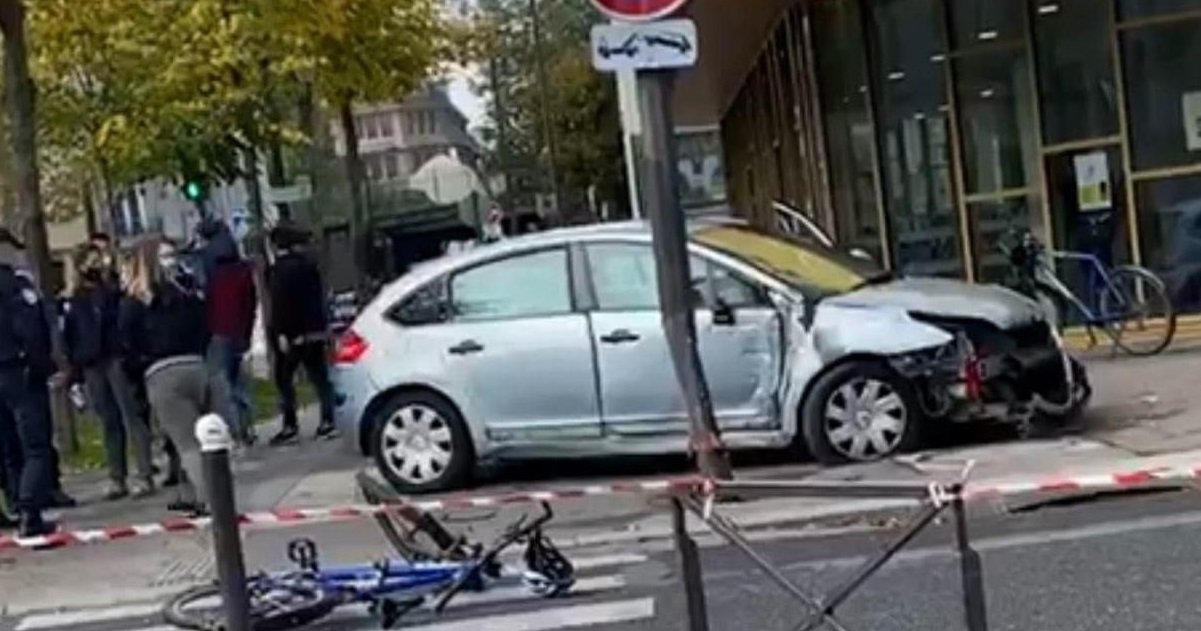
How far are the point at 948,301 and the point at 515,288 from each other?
8.73ft

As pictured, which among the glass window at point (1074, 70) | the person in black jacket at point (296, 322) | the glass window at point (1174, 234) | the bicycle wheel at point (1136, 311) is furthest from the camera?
the glass window at point (1074, 70)

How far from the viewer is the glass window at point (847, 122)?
65.8 ft

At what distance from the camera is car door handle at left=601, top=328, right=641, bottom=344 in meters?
11.8

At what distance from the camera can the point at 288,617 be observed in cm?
793

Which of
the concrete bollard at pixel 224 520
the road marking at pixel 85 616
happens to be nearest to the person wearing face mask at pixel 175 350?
the road marking at pixel 85 616

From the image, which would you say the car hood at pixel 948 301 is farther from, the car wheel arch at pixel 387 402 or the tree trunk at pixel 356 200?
the tree trunk at pixel 356 200

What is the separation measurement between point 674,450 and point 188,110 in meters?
16.1

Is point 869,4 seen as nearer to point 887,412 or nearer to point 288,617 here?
point 887,412

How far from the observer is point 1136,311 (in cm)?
1544

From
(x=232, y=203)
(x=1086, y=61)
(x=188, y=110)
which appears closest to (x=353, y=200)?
(x=232, y=203)

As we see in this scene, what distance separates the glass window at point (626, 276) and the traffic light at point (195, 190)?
15.2 m

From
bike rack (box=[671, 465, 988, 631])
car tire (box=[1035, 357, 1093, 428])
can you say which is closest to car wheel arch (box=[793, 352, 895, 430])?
car tire (box=[1035, 357, 1093, 428])

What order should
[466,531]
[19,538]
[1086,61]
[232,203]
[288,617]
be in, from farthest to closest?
[232,203] → [1086,61] → [19,538] → [466,531] → [288,617]

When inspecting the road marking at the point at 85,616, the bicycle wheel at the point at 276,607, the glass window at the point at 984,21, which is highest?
the glass window at the point at 984,21
